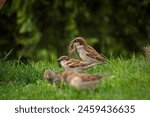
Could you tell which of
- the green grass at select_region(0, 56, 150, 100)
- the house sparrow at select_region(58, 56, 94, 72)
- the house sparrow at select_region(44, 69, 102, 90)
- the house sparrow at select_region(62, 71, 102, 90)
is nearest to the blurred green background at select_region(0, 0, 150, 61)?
the green grass at select_region(0, 56, 150, 100)

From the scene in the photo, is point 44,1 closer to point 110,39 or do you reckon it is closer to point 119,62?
point 110,39

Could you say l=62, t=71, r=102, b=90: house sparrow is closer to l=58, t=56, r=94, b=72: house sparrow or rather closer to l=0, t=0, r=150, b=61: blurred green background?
l=58, t=56, r=94, b=72: house sparrow

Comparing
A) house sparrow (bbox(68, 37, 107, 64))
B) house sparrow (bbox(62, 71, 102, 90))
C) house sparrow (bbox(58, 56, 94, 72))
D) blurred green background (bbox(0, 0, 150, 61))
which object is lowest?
house sparrow (bbox(62, 71, 102, 90))

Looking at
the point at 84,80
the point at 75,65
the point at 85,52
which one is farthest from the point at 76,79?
the point at 85,52

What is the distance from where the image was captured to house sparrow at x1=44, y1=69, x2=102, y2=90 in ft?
25.1

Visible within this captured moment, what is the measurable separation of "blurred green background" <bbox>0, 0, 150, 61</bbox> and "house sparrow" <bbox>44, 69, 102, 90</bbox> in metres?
4.60

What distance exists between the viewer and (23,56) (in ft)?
41.8

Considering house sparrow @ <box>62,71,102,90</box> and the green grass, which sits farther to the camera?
the green grass

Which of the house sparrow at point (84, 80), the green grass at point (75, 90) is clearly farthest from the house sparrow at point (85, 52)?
the house sparrow at point (84, 80)

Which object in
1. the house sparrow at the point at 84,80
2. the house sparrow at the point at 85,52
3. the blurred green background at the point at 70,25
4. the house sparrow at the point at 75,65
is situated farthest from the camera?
the blurred green background at the point at 70,25

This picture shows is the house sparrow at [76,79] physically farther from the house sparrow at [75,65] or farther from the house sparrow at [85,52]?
the house sparrow at [85,52]

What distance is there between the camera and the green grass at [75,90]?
777 cm

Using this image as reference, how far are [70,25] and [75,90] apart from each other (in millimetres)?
5023

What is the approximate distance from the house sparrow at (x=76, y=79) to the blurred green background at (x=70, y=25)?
4.60m
